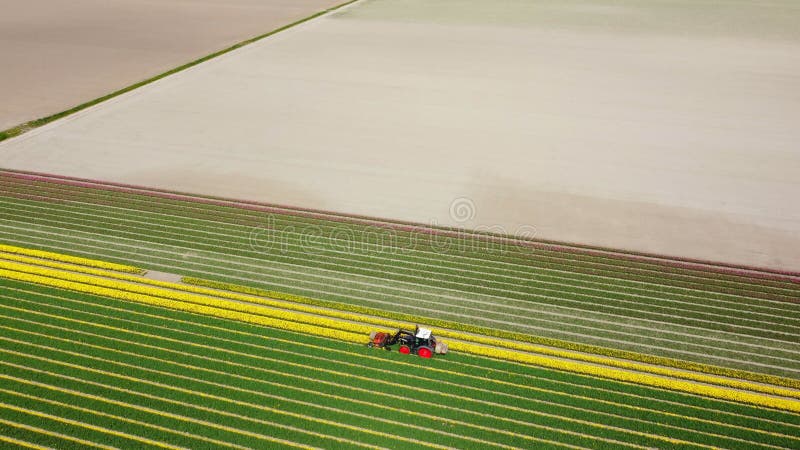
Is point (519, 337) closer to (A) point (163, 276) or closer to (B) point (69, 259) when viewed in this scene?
(A) point (163, 276)

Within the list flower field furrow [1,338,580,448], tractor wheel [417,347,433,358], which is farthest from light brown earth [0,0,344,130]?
tractor wheel [417,347,433,358]

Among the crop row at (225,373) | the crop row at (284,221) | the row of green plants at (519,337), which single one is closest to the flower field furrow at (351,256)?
the crop row at (284,221)

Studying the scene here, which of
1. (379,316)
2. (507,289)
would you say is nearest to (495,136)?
(507,289)

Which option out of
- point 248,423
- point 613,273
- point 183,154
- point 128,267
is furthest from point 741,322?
point 183,154

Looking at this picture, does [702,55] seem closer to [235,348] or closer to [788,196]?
[788,196]

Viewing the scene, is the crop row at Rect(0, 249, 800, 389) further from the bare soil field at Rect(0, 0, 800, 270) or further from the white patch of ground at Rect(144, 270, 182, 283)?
the bare soil field at Rect(0, 0, 800, 270)

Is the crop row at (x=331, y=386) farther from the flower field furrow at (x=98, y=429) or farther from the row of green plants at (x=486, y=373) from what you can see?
the flower field furrow at (x=98, y=429)
